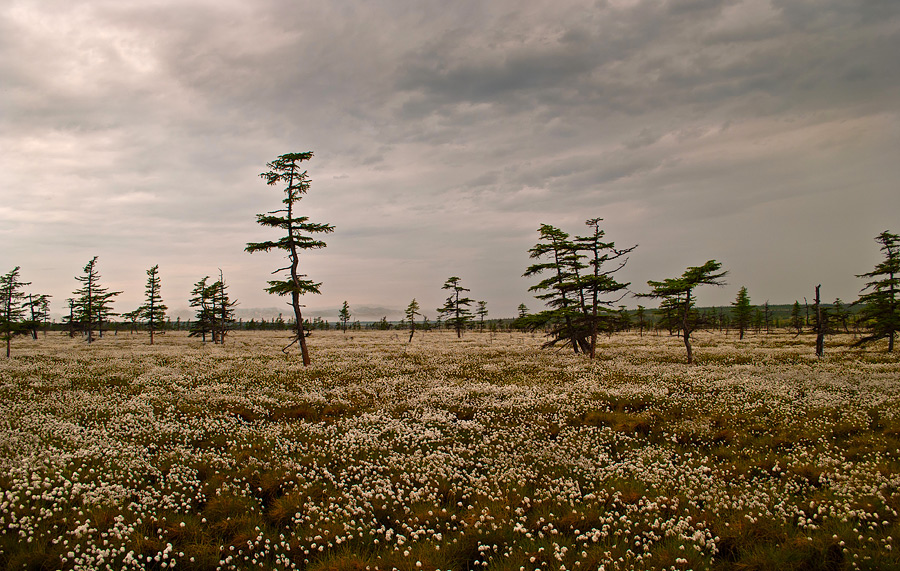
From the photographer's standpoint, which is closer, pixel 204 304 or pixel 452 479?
pixel 452 479

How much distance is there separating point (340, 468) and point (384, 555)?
3.58 metres

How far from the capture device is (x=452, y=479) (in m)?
8.29

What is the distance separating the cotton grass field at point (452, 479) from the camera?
5.68m

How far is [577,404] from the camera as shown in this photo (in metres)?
14.5

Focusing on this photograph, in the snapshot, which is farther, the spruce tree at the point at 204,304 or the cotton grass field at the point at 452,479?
the spruce tree at the point at 204,304

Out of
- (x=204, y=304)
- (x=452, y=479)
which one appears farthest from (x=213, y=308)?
(x=452, y=479)

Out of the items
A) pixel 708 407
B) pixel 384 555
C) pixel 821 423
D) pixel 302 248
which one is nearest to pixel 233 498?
pixel 384 555

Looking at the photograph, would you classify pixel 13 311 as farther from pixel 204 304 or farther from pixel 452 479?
pixel 452 479

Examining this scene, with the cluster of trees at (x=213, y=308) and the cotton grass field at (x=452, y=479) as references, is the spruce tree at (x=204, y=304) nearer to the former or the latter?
the cluster of trees at (x=213, y=308)

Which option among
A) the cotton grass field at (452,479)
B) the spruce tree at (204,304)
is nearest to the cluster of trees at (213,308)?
the spruce tree at (204,304)

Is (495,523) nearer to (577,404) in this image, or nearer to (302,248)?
(577,404)

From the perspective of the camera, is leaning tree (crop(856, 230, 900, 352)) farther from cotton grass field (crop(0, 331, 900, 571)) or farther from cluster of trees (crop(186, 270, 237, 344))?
cluster of trees (crop(186, 270, 237, 344))

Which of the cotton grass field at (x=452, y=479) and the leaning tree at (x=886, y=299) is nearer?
the cotton grass field at (x=452, y=479)

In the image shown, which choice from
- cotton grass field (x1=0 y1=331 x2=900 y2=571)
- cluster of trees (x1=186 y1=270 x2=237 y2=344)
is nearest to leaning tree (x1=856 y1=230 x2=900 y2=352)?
cotton grass field (x1=0 y1=331 x2=900 y2=571)
